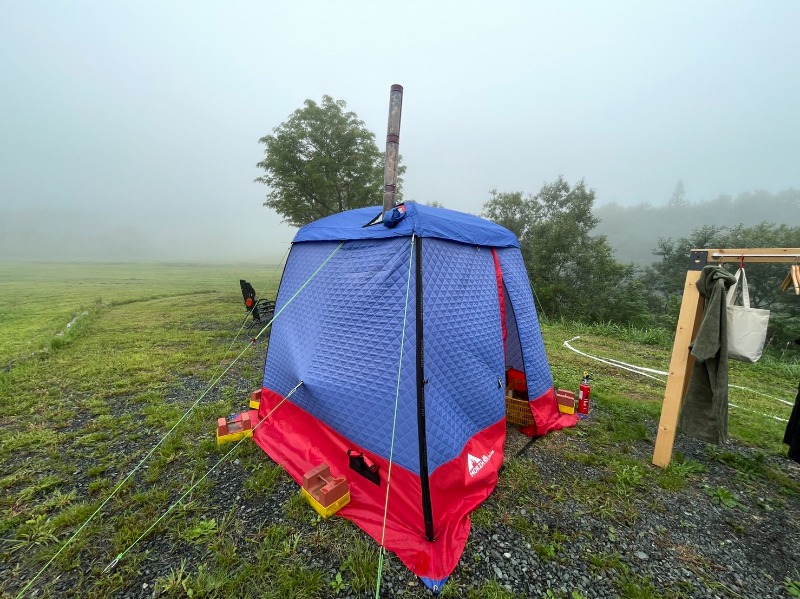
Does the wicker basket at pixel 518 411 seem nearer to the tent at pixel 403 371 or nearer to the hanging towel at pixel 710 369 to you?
the tent at pixel 403 371

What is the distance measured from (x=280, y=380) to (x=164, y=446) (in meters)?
1.45

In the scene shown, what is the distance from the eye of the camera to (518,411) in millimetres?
3793

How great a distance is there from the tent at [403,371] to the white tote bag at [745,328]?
170 cm

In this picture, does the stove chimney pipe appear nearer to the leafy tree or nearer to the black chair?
the black chair

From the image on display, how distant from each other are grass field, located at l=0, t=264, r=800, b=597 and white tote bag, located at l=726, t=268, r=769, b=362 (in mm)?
1290

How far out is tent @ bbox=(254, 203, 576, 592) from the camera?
7.80 feet

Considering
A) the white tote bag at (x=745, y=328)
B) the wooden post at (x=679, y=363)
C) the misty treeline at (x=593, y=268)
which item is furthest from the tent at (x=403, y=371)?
the misty treeline at (x=593, y=268)

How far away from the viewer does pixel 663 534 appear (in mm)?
2375

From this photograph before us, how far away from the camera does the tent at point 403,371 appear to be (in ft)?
7.80

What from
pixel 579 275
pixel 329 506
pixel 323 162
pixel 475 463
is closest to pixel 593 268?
pixel 579 275

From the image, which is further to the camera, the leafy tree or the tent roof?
the leafy tree

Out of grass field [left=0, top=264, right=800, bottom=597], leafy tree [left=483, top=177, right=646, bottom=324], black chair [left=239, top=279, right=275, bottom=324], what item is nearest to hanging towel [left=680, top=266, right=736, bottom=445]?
grass field [left=0, top=264, right=800, bottom=597]

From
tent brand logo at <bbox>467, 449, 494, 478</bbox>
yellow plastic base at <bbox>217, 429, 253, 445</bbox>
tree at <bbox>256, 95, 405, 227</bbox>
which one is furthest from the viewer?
tree at <bbox>256, 95, 405, 227</bbox>

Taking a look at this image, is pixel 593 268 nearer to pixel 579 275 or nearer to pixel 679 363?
pixel 579 275
